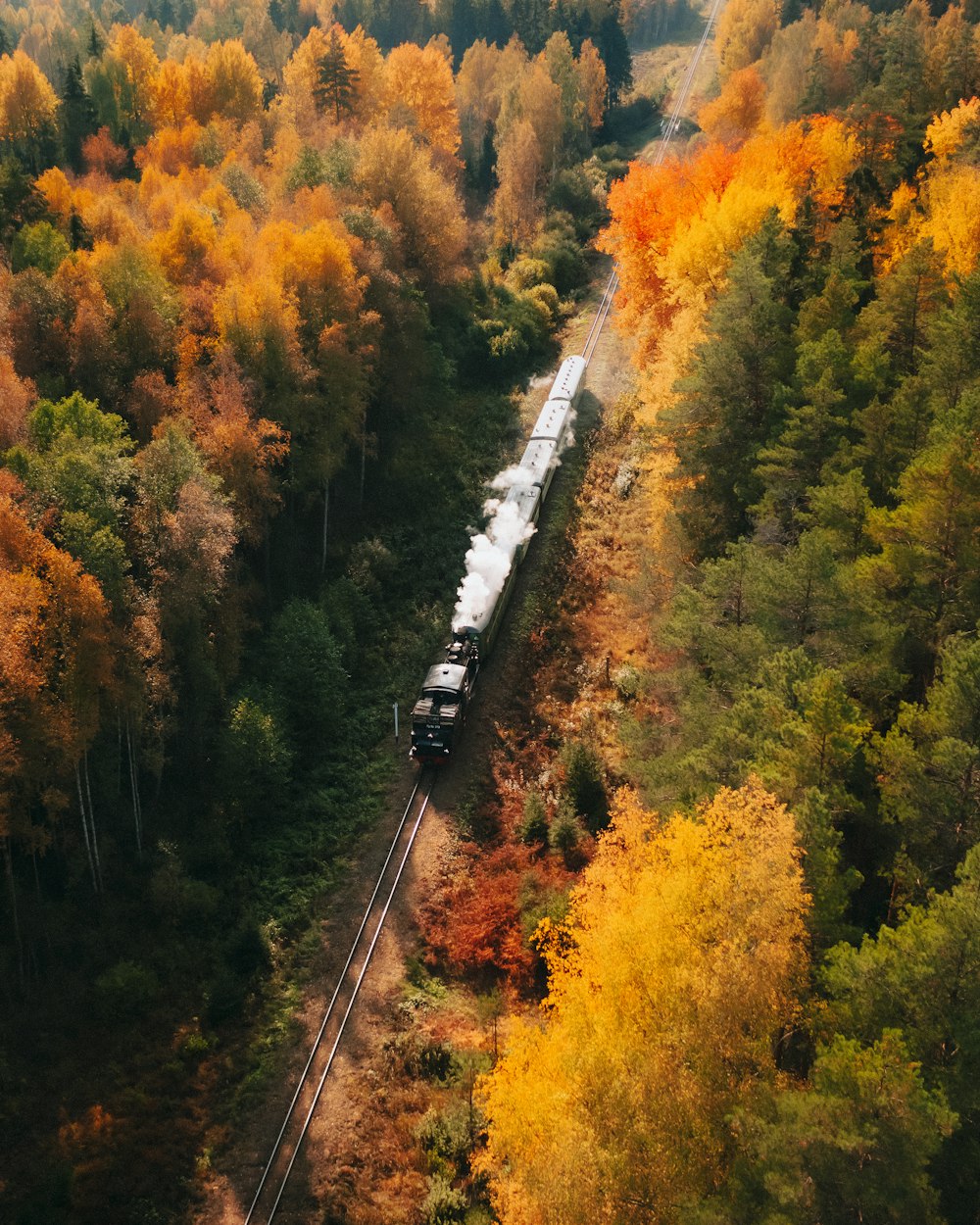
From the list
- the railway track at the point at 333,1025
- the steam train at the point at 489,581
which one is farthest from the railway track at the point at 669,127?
the railway track at the point at 333,1025

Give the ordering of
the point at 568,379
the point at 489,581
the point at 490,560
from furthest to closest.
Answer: the point at 568,379 → the point at 490,560 → the point at 489,581

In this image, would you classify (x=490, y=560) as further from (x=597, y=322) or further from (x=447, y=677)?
(x=597, y=322)

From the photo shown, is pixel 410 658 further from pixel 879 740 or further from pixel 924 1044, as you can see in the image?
pixel 924 1044

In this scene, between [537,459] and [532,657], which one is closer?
[532,657]

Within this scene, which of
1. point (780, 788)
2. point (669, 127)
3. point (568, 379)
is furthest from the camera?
point (669, 127)

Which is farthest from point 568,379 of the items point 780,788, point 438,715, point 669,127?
point 669,127

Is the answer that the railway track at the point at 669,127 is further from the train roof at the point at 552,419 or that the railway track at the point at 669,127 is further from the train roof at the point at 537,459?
the train roof at the point at 537,459

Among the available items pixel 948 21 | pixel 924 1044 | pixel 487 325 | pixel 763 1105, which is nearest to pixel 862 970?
pixel 924 1044
